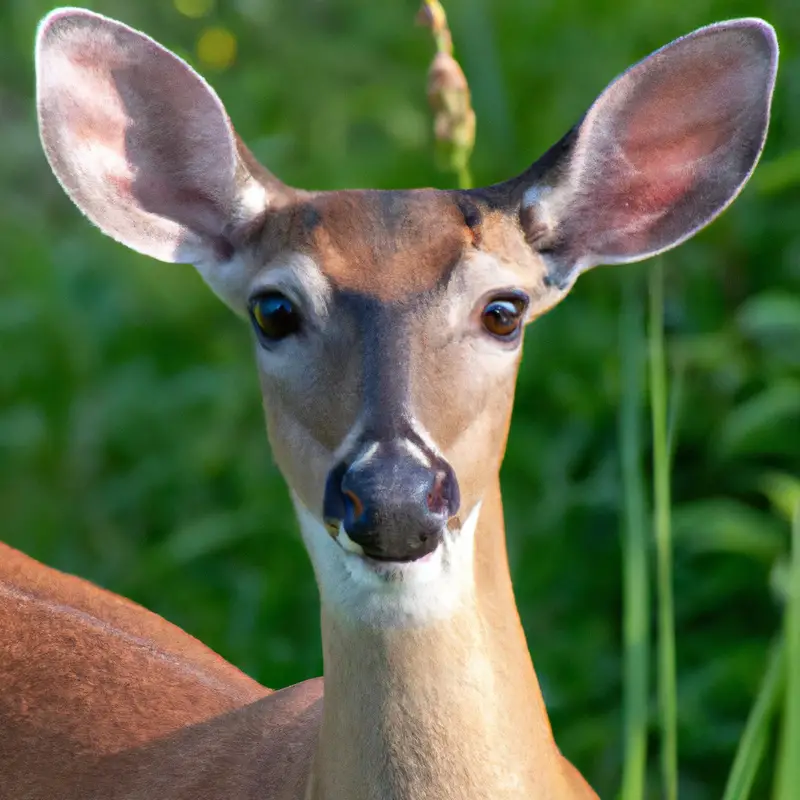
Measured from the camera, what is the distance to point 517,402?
454cm

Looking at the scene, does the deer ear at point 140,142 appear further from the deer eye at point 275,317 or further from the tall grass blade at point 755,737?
the tall grass blade at point 755,737

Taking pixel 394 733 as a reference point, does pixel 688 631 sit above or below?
below

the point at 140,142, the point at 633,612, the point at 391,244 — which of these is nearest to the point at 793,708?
the point at 633,612

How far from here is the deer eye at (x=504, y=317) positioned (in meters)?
2.38

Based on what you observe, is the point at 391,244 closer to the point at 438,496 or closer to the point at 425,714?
the point at 438,496

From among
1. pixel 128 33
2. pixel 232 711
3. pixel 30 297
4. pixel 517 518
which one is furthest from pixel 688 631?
pixel 30 297

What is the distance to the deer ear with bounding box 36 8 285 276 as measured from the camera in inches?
101

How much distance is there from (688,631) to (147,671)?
1.56 m

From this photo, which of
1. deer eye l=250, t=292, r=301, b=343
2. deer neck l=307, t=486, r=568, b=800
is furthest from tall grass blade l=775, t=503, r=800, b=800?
deer eye l=250, t=292, r=301, b=343

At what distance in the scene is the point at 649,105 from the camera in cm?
260

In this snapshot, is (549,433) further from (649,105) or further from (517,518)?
(649,105)

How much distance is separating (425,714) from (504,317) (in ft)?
1.90

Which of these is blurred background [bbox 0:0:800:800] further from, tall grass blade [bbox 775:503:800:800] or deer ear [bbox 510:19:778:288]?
tall grass blade [bbox 775:503:800:800]

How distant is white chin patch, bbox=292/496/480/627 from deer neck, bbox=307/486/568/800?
20mm
